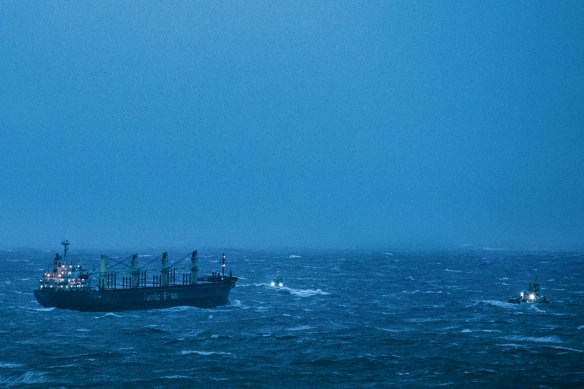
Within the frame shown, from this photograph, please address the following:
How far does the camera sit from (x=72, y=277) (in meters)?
98.0

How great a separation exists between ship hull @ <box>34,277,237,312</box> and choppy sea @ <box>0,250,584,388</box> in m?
2.22

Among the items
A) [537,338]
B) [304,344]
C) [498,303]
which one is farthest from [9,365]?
[498,303]

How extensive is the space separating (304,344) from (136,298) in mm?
43886

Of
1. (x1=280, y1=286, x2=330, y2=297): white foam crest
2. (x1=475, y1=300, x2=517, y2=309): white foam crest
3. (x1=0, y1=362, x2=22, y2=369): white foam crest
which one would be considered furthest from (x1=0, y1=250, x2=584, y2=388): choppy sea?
(x1=280, y1=286, x2=330, y2=297): white foam crest

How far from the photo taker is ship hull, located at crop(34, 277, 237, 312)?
316ft

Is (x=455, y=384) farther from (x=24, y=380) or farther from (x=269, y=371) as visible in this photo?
(x=24, y=380)

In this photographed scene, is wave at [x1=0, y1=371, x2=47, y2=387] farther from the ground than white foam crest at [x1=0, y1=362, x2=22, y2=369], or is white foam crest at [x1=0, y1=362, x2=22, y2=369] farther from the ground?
white foam crest at [x1=0, y1=362, x2=22, y2=369]

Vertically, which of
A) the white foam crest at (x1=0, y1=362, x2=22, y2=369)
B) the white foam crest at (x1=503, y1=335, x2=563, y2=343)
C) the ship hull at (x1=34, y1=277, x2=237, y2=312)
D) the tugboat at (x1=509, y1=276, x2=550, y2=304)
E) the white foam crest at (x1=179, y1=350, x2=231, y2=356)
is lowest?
the white foam crest at (x1=503, y1=335, x2=563, y2=343)

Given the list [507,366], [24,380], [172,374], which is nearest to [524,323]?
[507,366]

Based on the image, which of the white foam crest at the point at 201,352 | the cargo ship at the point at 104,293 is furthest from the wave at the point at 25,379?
the cargo ship at the point at 104,293

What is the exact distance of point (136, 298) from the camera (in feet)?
331

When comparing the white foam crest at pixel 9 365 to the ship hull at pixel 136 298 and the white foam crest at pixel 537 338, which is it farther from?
the white foam crest at pixel 537 338

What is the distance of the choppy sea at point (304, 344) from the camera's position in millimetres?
54406

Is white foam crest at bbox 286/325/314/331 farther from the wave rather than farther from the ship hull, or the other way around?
the wave
